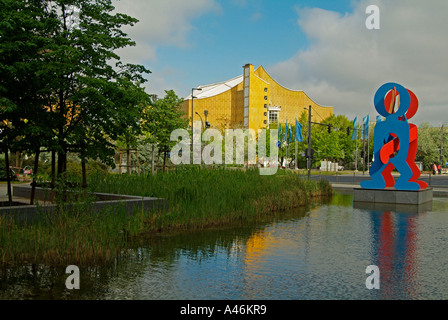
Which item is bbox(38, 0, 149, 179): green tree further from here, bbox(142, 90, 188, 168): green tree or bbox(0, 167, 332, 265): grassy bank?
bbox(142, 90, 188, 168): green tree

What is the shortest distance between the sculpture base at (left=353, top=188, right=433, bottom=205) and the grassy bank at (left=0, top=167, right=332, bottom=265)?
2.96m

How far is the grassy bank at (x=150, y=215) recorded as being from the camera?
7965mm

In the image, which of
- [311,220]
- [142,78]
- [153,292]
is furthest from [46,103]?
[311,220]

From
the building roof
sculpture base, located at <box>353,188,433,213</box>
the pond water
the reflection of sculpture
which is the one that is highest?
the building roof

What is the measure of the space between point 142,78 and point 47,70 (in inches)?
135

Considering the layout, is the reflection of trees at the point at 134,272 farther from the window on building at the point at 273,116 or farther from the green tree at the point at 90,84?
the window on building at the point at 273,116

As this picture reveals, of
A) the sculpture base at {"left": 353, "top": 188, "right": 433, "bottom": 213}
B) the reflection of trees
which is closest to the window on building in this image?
the sculpture base at {"left": 353, "top": 188, "right": 433, "bottom": 213}

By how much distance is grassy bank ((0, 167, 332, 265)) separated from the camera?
796cm

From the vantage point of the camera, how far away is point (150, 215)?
1162cm

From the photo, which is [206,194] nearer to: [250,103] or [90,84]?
[90,84]

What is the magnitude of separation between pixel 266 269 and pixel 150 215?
458 cm

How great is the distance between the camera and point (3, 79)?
10.2 m

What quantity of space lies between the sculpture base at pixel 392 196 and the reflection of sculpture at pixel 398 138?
42 centimetres
